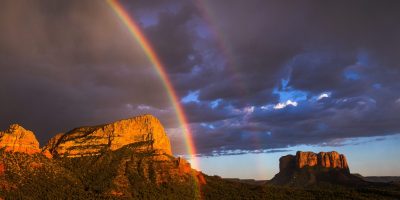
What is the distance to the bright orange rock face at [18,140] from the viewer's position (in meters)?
178

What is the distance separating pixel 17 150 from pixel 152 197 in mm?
58765

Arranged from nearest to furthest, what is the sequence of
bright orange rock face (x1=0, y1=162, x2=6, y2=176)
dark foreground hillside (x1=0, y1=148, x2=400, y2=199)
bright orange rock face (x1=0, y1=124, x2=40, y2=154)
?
dark foreground hillside (x1=0, y1=148, x2=400, y2=199)
bright orange rock face (x1=0, y1=162, x2=6, y2=176)
bright orange rock face (x1=0, y1=124, x2=40, y2=154)

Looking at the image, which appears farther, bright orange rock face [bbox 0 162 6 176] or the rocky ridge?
the rocky ridge

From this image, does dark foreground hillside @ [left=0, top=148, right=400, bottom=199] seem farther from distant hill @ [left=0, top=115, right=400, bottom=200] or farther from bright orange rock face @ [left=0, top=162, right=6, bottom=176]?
bright orange rock face @ [left=0, top=162, right=6, bottom=176]

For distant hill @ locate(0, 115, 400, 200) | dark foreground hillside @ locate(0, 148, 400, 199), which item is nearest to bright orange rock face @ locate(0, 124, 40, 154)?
distant hill @ locate(0, 115, 400, 200)

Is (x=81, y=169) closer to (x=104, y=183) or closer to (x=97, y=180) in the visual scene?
(x=97, y=180)

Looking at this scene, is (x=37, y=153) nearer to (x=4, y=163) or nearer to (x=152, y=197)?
(x=4, y=163)

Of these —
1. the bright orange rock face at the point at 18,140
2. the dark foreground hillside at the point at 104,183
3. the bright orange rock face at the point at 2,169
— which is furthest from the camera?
the bright orange rock face at the point at 18,140

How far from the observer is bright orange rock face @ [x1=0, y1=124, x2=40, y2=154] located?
17779 cm

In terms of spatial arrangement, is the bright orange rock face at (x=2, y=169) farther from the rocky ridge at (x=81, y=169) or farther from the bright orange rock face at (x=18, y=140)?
the bright orange rock face at (x=18, y=140)

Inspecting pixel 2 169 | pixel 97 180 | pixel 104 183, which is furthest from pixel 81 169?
pixel 2 169

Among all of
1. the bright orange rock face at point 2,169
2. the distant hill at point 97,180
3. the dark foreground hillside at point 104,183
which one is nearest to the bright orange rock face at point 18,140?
the distant hill at point 97,180

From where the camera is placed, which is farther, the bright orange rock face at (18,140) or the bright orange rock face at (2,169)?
the bright orange rock face at (18,140)

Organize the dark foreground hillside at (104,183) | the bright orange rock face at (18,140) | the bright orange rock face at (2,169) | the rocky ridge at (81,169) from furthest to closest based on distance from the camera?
the bright orange rock face at (18,140), the rocky ridge at (81,169), the bright orange rock face at (2,169), the dark foreground hillside at (104,183)
